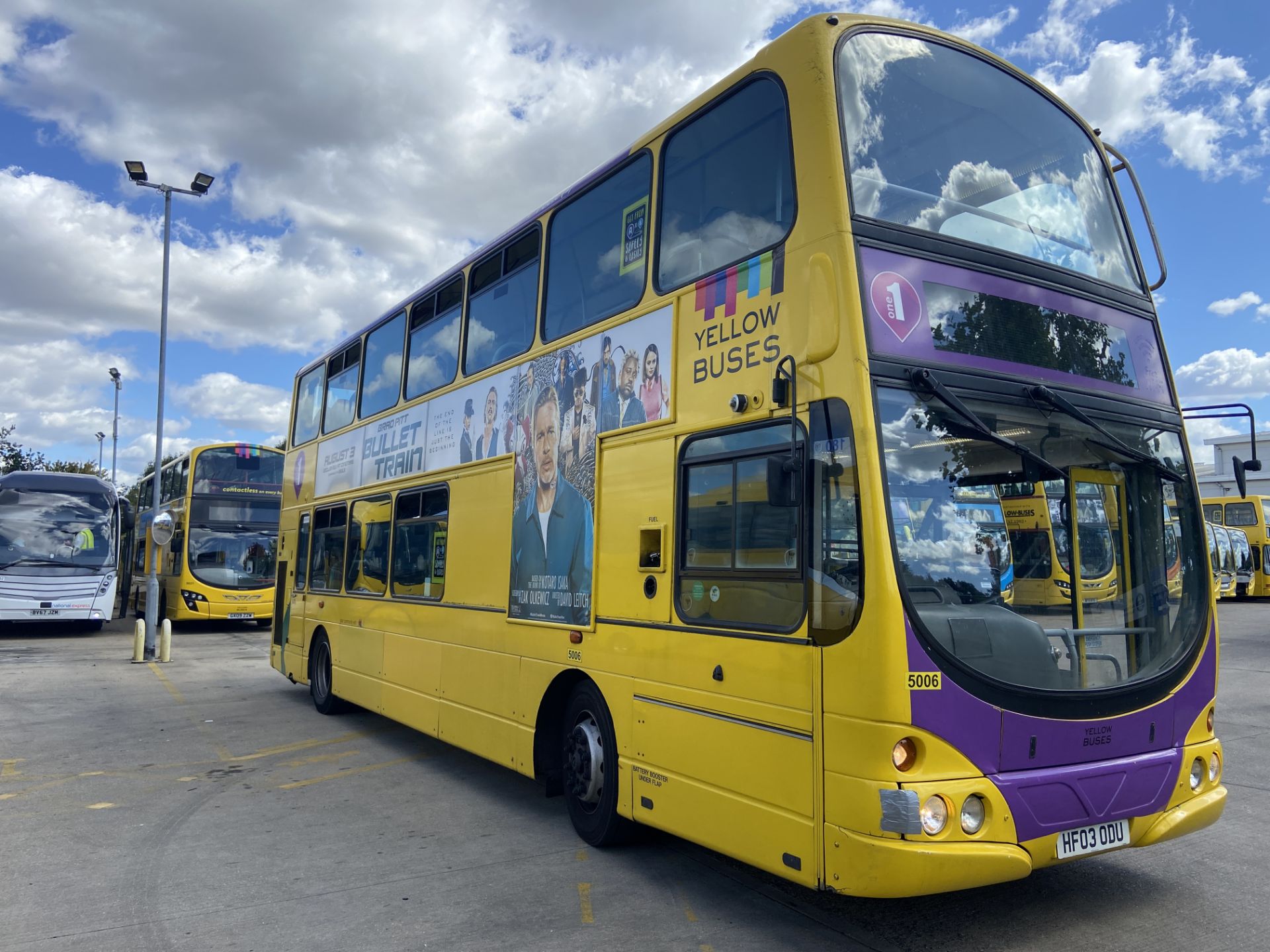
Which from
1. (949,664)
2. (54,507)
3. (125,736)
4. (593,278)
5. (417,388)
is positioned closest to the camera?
(949,664)

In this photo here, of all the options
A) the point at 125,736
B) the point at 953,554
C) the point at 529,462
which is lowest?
the point at 125,736

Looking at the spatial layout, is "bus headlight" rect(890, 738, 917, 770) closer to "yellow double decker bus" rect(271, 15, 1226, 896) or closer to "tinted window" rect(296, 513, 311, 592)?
"yellow double decker bus" rect(271, 15, 1226, 896)

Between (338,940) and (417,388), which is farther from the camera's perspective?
(417,388)

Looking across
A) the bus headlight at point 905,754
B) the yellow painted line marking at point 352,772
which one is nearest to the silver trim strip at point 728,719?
the bus headlight at point 905,754

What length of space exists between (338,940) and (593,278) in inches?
171

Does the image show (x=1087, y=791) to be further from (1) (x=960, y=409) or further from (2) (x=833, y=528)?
(1) (x=960, y=409)

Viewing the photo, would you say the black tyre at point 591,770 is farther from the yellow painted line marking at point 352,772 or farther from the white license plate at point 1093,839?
the yellow painted line marking at point 352,772

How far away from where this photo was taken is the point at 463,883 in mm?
5410

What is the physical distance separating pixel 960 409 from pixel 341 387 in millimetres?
9376

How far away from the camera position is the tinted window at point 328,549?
36.7 feet

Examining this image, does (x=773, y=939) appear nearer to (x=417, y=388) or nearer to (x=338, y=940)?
(x=338, y=940)

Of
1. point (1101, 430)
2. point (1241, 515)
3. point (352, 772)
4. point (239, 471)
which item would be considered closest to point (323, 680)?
point (352, 772)

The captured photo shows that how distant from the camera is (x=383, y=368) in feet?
34.8

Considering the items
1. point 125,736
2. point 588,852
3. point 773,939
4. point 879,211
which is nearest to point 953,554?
point 879,211
